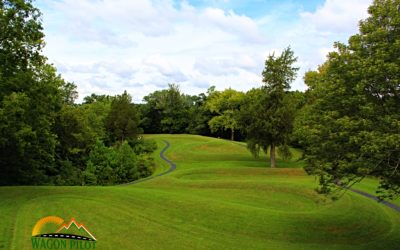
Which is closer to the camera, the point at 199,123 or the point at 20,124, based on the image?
the point at 20,124

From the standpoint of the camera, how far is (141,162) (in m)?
55.2

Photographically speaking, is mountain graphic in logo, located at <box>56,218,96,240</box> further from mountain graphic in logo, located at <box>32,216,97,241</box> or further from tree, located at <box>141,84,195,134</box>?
tree, located at <box>141,84,195,134</box>

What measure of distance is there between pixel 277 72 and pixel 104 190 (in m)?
29.3

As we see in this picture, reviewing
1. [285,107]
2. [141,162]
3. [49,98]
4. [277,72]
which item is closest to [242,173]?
[285,107]

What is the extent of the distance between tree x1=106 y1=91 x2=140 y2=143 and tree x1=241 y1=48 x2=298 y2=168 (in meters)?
35.2

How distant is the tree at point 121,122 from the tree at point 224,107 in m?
27.2

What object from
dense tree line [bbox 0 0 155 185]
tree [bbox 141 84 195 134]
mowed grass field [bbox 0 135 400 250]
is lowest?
mowed grass field [bbox 0 135 400 250]

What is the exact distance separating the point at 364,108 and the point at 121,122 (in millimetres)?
64465

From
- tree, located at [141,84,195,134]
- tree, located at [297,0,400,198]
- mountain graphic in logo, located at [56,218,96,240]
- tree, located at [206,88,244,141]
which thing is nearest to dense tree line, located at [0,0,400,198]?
tree, located at [297,0,400,198]

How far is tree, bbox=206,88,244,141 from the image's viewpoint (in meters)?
93.8

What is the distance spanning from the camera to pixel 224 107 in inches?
3903

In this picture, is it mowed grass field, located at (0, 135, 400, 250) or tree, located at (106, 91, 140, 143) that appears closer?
mowed grass field, located at (0, 135, 400, 250)

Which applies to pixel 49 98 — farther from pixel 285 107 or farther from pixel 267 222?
pixel 285 107

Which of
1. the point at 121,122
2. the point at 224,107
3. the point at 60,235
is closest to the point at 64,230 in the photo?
the point at 60,235
